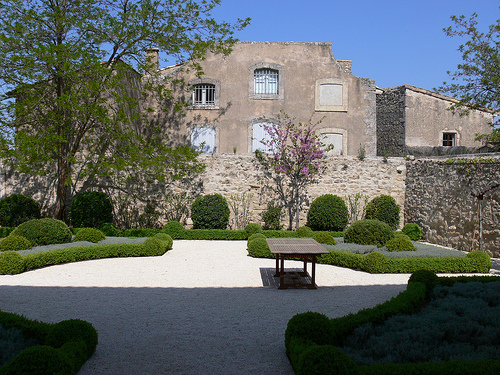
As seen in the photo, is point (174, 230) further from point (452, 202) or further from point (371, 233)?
point (452, 202)

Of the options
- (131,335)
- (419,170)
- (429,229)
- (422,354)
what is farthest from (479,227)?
(131,335)

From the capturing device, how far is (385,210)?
13414 mm

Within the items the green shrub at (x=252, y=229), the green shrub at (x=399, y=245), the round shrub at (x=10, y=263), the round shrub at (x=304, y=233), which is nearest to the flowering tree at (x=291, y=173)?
the green shrub at (x=252, y=229)

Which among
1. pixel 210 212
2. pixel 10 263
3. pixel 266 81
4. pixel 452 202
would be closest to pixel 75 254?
pixel 10 263

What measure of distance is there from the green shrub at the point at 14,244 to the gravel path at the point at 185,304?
1.11 meters

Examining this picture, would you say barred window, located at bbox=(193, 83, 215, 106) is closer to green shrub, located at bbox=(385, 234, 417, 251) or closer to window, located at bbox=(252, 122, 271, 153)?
window, located at bbox=(252, 122, 271, 153)

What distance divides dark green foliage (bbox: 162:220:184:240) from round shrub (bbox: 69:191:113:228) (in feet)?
6.64

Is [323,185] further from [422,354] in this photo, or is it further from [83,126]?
[422,354]

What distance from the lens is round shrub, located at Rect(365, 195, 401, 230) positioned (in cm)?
1341

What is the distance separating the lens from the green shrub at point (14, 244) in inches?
346

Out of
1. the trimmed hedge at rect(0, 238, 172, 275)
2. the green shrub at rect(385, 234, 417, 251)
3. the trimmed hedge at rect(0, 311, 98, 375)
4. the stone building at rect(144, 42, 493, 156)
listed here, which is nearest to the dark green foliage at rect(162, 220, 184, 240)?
the trimmed hedge at rect(0, 238, 172, 275)

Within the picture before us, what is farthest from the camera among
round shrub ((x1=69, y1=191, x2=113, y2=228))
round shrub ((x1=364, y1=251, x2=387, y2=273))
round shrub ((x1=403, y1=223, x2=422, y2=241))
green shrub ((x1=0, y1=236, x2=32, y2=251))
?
round shrub ((x1=69, y1=191, x2=113, y2=228))

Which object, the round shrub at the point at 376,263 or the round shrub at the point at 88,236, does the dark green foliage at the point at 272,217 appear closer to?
the round shrub at the point at 88,236

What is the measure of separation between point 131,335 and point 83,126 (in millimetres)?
9961
